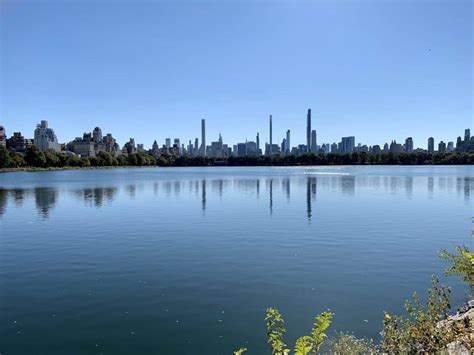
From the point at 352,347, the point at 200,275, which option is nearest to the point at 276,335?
the point at 352,347

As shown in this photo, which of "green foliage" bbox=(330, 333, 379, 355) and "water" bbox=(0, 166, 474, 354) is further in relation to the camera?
"water" bbox=(0, 166, 474, 354)

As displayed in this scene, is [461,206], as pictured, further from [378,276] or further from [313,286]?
[313,286]

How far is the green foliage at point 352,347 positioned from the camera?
37.4 feet

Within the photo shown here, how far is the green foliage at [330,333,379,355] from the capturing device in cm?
1139

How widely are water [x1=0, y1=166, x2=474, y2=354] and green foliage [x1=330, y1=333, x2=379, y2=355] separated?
1.22 metres

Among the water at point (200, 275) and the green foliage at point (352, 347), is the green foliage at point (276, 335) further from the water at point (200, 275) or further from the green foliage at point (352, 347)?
the water at point (200, 275)

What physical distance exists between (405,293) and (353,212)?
2832 centimetres

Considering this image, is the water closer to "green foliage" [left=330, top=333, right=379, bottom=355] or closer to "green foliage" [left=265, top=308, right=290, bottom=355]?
"green foliage" [left=330, top=333, right=379, bottom=355]

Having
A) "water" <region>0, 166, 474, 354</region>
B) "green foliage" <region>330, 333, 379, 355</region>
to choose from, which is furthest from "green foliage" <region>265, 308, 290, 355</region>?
"water" <region>0, 166, 474, 354</region>

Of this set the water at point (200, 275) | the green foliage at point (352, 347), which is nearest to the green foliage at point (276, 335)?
the green foliage at point (352, 347)

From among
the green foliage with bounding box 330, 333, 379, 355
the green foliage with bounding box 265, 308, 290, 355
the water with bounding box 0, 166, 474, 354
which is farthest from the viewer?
the water with bounding box 0, 166, 474, 354

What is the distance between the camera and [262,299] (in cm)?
1730

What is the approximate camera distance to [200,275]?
20.8 meters

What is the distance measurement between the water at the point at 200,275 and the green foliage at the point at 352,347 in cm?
122
